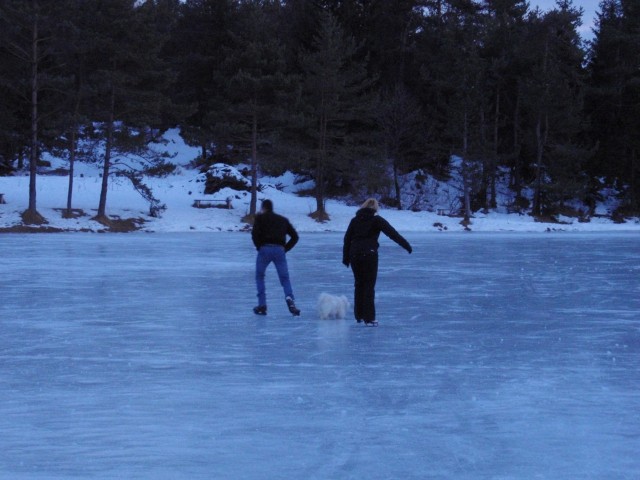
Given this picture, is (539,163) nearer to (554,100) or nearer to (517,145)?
(517,145)

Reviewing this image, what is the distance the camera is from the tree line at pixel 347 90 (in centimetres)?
4625

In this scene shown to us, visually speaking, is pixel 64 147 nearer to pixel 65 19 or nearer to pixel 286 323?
pixel 65 19

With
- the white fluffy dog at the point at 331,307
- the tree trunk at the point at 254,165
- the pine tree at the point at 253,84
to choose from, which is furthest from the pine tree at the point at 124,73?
the white fluffy dog at the point at 331,307

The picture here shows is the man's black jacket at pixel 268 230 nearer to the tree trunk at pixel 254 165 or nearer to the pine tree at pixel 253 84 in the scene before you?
the pine tree at pixel 253 84

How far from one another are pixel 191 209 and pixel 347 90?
445 inches

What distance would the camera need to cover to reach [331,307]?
13.0 meters

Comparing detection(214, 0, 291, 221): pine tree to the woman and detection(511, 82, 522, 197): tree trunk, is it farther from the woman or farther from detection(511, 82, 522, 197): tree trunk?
the woman

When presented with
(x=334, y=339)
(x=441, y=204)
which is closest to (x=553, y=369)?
(x=334, y=339)

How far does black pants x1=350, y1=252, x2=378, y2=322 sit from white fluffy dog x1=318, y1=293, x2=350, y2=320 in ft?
1.97

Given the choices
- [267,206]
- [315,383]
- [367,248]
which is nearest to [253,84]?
[267,206]

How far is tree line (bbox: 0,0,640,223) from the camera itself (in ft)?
152

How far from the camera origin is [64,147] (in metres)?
46.6

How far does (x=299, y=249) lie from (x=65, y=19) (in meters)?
21.8

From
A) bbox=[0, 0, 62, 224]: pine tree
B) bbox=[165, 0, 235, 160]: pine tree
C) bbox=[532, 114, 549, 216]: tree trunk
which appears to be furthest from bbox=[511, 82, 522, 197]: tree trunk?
bbox=[0, 0, 62, 224]: pine tree
